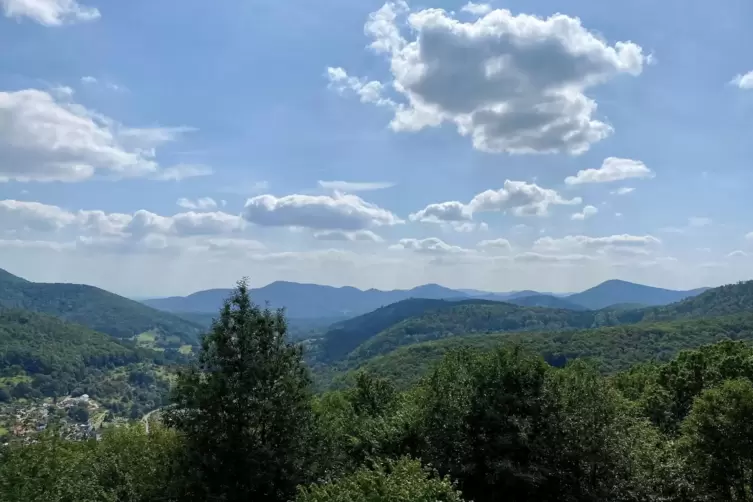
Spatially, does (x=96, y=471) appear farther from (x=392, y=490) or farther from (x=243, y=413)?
(x=392, y=490)

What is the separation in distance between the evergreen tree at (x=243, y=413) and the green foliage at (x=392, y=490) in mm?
7249

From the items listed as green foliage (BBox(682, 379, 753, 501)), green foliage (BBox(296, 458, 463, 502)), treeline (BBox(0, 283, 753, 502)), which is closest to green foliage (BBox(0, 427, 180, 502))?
treeline (BBox(0, 283, 753, 502))

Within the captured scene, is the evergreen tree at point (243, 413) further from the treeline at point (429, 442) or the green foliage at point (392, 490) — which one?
the green foliage at point (392, 490)

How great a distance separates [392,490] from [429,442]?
1297cm

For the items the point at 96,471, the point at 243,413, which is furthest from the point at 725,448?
the point at 96,471

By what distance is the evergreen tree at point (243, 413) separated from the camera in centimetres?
2125

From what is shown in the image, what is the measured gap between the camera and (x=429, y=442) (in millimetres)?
25188

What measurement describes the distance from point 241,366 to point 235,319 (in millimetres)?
2113

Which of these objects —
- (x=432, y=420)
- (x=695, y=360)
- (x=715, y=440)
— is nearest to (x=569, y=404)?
(x=432, y=420)

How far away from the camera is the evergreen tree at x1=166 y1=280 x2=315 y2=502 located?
21.2m

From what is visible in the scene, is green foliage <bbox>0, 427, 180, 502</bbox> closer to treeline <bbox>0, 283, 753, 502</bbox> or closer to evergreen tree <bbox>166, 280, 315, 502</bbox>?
treeline <bbox>0, 283, 753, 502</bbox>

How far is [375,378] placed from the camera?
2073 inches

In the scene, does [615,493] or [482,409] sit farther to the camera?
[482,409]

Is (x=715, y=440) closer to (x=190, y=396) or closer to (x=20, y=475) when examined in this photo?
(x=190, y=396)
